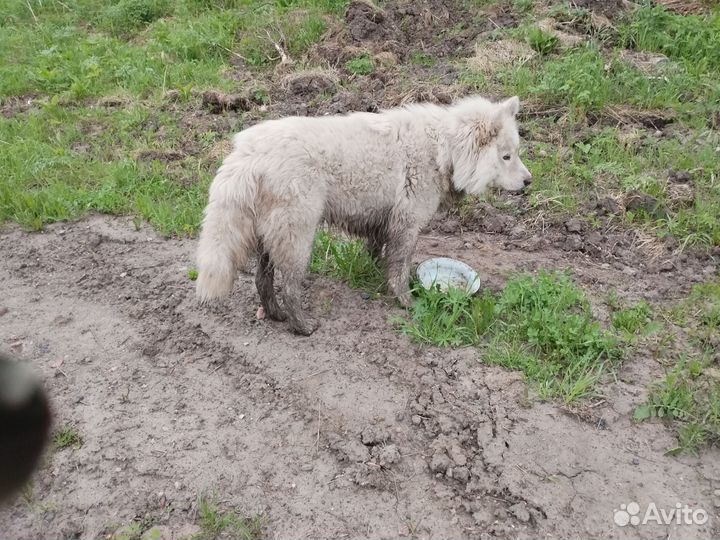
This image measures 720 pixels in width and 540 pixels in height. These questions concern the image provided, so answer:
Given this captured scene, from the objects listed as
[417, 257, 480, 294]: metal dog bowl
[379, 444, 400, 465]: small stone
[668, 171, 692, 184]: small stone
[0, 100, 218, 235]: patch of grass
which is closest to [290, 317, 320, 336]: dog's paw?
[417, 257, 480, 294]: metal dog bowl

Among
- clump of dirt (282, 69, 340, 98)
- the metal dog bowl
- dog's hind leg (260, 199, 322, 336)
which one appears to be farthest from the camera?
clump of dirt (282, 69, 340, 98)

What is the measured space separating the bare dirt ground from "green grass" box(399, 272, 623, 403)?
15 cm

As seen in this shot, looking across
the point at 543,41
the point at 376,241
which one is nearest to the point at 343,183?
the point at 376,241

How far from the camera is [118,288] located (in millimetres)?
5582

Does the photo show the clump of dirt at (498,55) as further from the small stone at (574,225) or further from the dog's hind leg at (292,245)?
the dog's hind leg at (292,245)

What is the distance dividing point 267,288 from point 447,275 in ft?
5.57

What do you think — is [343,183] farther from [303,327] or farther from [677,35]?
[677,35]

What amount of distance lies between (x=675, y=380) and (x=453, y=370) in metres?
1.62

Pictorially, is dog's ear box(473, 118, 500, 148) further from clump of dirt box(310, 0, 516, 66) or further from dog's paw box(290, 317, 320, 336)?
clump of dirt box(310, 0, 516, 66)

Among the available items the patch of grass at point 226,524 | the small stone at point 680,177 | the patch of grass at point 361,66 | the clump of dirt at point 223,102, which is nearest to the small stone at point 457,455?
the patch of grass at point 226,524

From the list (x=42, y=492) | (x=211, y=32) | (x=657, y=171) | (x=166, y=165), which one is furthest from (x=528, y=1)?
(x=42, y=492)

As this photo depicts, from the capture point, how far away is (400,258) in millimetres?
5266

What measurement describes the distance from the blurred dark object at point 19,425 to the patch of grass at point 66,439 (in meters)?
0.07

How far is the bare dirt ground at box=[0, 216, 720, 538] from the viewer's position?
3.61m
